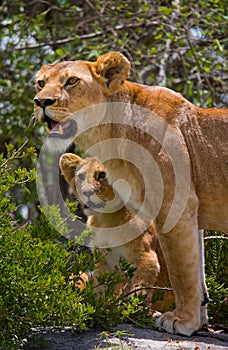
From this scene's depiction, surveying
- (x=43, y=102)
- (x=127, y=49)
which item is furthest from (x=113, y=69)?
(x=127, y=49)

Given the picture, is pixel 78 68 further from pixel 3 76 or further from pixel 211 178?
pixel 3 76

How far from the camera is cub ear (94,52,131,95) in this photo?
4.48 meters

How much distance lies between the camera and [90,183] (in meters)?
5.34

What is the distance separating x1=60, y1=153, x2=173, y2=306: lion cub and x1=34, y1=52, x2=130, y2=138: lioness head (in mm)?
737

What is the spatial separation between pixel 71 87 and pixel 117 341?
1344mm

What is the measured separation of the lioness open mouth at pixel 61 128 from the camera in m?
4.34

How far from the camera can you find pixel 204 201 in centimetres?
443

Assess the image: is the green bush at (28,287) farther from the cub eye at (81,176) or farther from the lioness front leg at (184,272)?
the cub eye at (81,176)

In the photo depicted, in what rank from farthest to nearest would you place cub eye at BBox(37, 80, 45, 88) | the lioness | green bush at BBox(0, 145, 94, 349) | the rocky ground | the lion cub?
the lion cub, cub eye at BBox(37, 80, 45, 88), the lioness, the rocky ground, green bush at BBox(0, 145, 94, 349)

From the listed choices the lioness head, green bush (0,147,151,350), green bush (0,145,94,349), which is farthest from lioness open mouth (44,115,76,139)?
green bush (0,145,94,349)

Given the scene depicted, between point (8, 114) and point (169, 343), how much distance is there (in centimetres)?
516

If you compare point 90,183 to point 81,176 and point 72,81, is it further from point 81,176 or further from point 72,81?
point 72,81

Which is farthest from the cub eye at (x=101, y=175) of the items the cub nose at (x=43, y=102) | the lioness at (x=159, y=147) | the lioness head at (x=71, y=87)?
the cub nose at (x=43, y=102)

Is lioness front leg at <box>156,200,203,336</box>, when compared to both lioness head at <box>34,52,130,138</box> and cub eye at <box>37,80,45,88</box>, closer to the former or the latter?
lioness head at <box>34,52,130,138</box>
